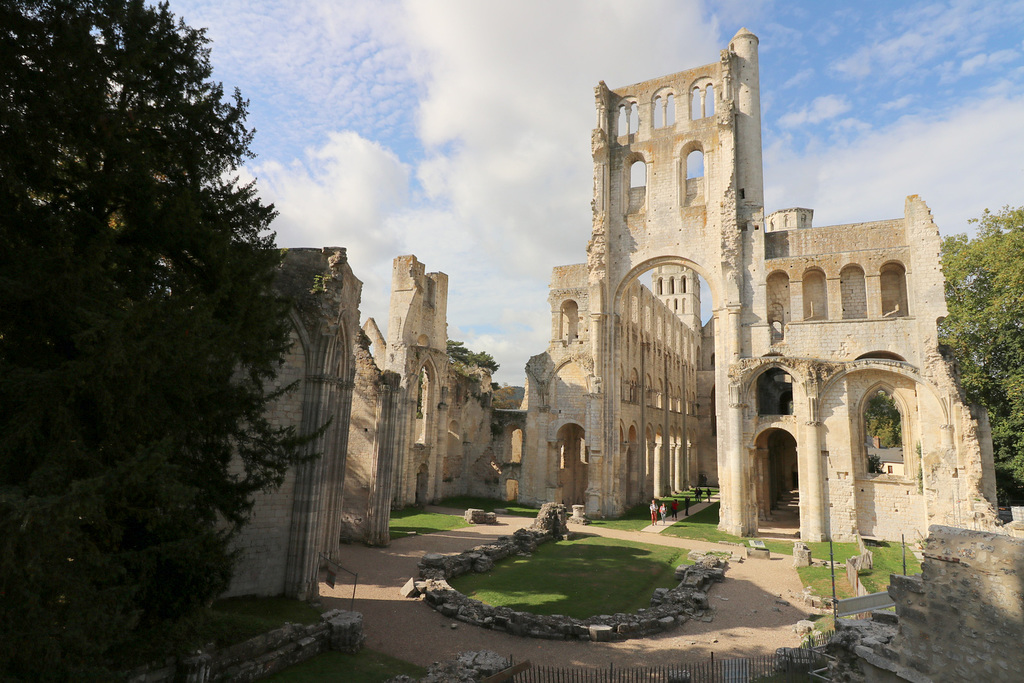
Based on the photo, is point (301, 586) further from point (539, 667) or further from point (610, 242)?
point (610, 242)

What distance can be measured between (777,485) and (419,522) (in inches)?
848

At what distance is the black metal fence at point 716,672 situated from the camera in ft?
28.5

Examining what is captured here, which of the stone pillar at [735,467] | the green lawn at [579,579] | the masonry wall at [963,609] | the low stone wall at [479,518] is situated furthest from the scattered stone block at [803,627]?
the low stone wall at [479,518]

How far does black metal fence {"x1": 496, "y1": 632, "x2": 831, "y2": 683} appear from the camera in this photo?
8.69 metres

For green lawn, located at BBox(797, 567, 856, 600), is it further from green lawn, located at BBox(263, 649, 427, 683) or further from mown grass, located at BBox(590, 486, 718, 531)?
green lawn, located at BBox(263, 649, 427, 683)

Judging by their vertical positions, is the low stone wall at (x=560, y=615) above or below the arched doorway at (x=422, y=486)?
below

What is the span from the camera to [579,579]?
50.4 feet

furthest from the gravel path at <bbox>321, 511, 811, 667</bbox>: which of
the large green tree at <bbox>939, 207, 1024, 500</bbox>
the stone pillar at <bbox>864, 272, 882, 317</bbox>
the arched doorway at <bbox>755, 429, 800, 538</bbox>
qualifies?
the large green tree at <bbox>939, 207, 1024, 500</bbox>

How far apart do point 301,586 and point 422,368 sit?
19.9 m

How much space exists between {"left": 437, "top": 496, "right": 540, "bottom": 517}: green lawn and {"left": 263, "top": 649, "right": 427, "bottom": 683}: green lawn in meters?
18.5

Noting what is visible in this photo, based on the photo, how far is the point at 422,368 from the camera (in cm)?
3122

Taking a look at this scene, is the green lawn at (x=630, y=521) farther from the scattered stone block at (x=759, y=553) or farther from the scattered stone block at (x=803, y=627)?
the scattered stone block at (x=803, y=627)

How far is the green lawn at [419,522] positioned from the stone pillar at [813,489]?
46.9ft

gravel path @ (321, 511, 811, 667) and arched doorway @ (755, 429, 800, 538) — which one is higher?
arched doorway @ (755, 429, 800, 538)
